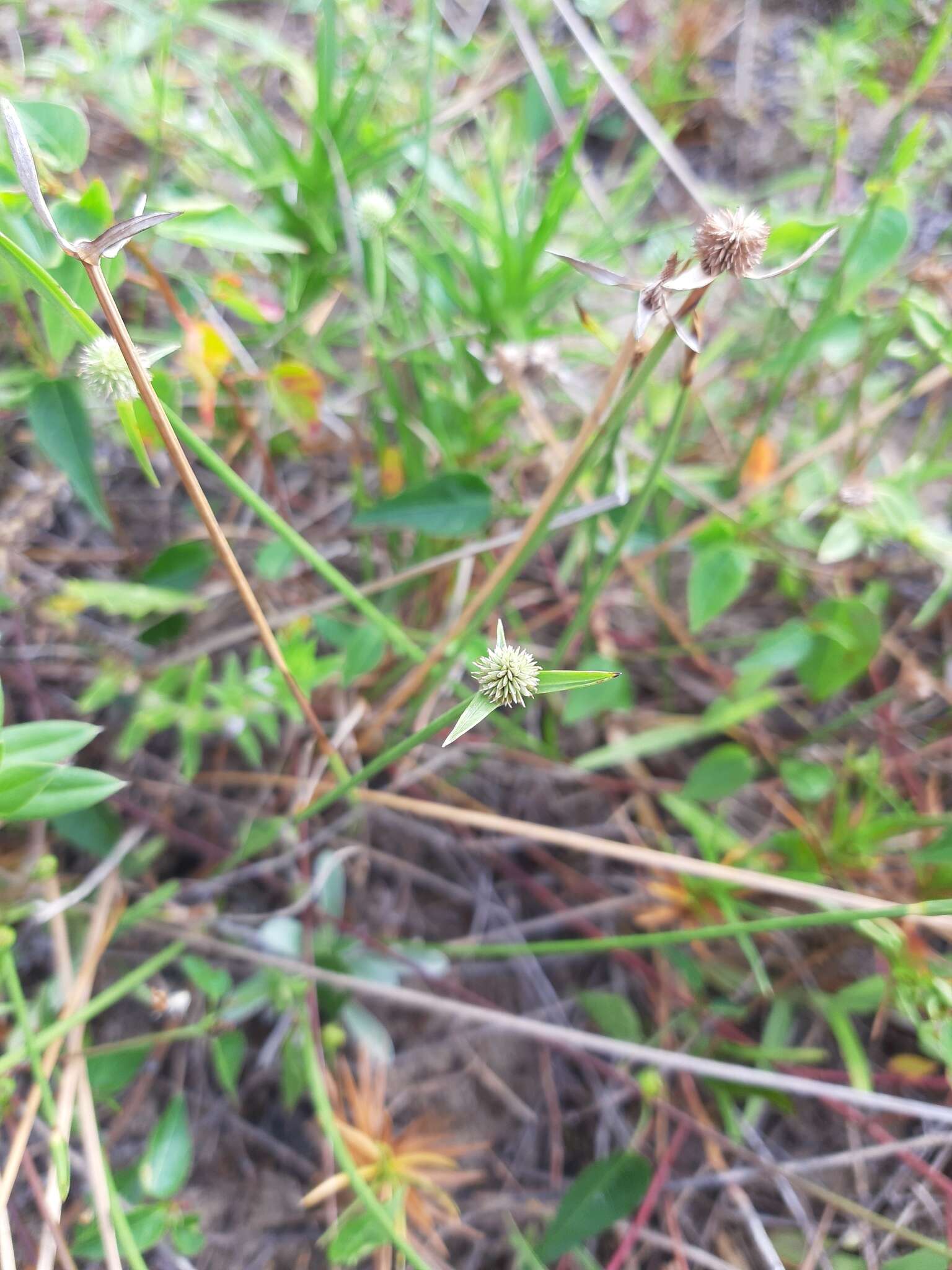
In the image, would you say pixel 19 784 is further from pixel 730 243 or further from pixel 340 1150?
pixel 730 243

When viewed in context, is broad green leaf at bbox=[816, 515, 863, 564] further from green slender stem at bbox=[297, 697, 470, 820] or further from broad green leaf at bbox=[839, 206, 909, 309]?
green slender stem at bbox=[297, 697, 470, 820]

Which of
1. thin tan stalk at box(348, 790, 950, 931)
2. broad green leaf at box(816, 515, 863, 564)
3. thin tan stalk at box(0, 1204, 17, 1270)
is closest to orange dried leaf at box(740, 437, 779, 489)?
broad green leaf at box(816, 515, 863, 564)

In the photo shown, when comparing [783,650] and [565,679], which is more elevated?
[565,679]

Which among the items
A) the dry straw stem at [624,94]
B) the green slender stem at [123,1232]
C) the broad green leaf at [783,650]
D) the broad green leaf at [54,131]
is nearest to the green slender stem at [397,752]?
the green slender stem at [123,1232]

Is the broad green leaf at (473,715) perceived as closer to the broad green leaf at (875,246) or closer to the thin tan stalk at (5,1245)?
the thin tan stalk at (5,1245)

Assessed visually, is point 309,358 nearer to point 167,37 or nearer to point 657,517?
point 167,37

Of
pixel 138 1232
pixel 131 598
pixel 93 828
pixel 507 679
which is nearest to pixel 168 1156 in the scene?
pixel 138 1232
